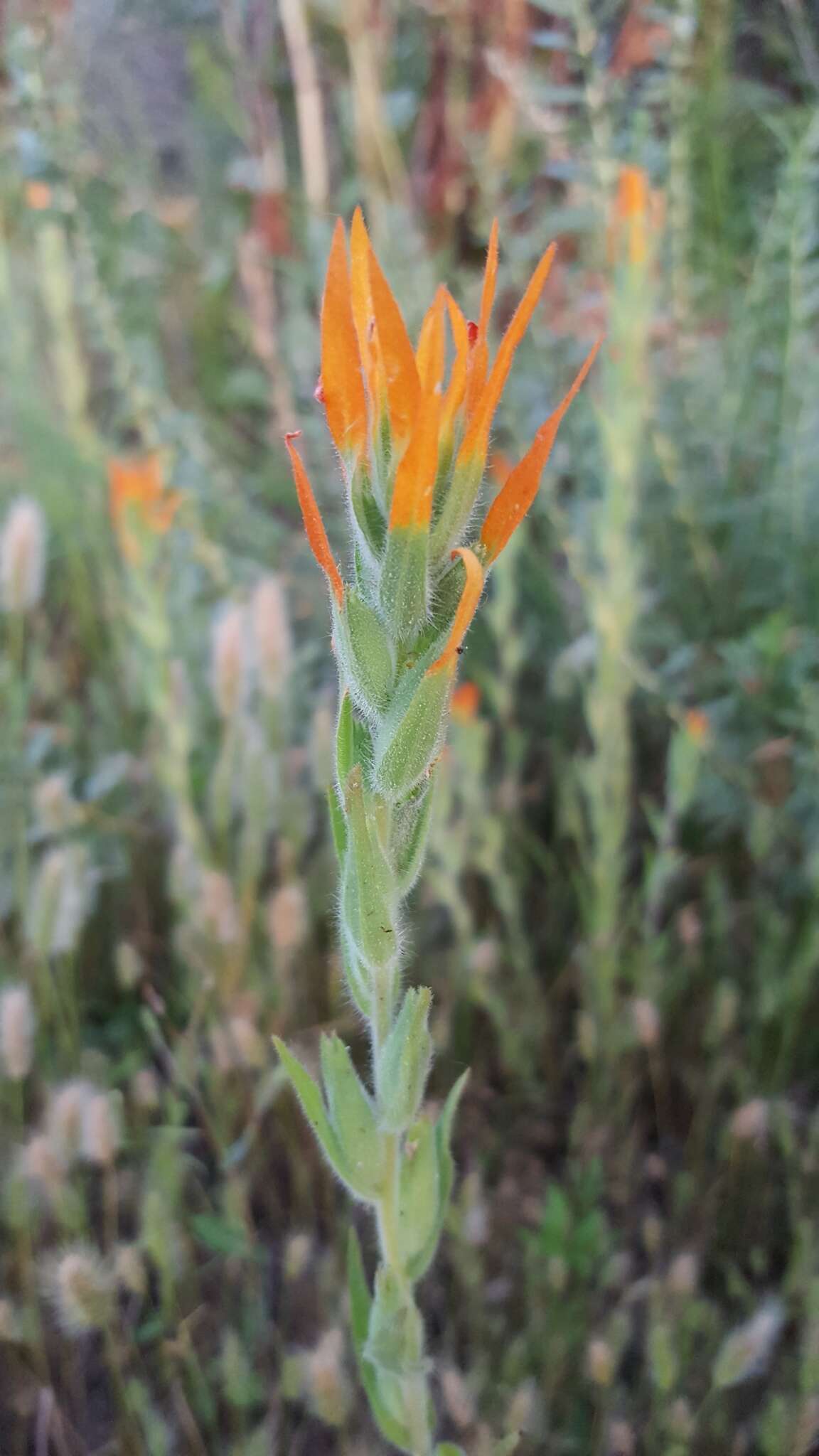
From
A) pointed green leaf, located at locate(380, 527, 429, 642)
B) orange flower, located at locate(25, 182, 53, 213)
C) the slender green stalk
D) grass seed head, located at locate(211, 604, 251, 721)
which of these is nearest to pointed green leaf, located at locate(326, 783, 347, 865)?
the slender green stalk

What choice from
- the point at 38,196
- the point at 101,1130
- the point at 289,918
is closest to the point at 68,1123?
the point at 101,1130

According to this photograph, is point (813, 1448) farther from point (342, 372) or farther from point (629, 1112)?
point (342, 372)

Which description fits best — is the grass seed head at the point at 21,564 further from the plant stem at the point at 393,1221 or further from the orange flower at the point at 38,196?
the plant stem at the point at 393,1221

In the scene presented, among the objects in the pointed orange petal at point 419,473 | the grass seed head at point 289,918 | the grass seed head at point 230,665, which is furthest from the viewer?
the grass seed head at point 230,665

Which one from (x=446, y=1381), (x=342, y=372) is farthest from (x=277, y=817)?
→ (x=342, y=372)

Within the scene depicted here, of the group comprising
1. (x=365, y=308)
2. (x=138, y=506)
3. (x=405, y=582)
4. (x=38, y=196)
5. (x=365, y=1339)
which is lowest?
(x=365, y=1339)

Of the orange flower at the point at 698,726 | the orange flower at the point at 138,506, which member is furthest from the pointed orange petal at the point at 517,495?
the orange flower at the point at 138,506

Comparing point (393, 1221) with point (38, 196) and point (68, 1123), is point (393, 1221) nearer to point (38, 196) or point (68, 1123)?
point (68, 1123)
